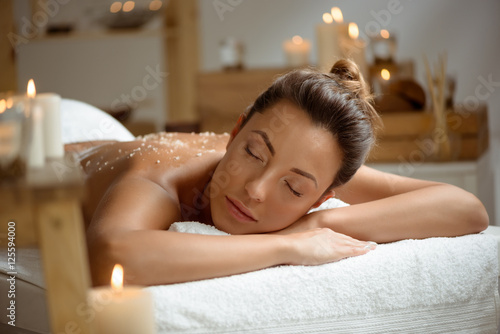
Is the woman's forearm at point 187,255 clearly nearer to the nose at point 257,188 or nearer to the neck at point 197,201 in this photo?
the nose at point 257,188

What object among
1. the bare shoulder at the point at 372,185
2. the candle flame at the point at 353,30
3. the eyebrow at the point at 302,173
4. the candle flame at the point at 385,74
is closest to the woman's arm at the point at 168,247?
the eyebrow at the point at 302,173

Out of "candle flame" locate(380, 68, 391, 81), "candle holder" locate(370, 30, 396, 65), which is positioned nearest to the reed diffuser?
"candle flame" locate(380, 68, 391, 81)

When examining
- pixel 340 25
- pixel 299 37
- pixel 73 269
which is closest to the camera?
pixel 73 269

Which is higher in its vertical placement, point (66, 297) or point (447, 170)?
point (66, 297)

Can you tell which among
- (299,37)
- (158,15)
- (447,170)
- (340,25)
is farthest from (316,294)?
(158,15)

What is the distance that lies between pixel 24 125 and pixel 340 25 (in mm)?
2473

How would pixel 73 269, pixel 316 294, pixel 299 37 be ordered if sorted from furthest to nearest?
1. pixel 299 37
2. pixel 316 294
3. pixel 73 269

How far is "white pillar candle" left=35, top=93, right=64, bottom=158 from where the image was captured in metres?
0.95

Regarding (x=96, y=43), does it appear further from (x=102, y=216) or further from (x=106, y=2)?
(x=102, y=216)

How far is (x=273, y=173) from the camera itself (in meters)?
1.28

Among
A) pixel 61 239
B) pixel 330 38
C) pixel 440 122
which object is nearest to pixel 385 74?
pixel 440 122

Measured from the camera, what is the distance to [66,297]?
827 millimetres

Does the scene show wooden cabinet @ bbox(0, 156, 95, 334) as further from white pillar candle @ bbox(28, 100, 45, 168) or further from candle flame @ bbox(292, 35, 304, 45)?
candle flame @ bbox(292, 35, 304, 45)

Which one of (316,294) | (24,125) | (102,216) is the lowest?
(316,294)
